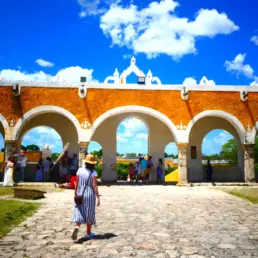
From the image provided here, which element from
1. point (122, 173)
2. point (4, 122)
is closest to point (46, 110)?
point (4, 122)

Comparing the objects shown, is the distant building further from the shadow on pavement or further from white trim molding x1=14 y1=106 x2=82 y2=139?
the shadow on pavement

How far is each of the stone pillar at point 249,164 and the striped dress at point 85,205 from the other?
11558mm

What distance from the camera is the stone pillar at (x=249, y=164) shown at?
47.9 feet

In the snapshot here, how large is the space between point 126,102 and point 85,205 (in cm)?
1029

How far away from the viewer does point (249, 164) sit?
48.2ft

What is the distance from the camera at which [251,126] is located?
14945 millimetres

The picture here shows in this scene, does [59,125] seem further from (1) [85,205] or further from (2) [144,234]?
(2) [144,234]

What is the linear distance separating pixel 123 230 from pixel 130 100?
10035 millimetres

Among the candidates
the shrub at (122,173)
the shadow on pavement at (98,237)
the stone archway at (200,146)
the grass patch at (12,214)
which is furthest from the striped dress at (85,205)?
the shrub at (122,173)

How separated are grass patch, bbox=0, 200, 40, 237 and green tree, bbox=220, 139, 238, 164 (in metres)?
35.6

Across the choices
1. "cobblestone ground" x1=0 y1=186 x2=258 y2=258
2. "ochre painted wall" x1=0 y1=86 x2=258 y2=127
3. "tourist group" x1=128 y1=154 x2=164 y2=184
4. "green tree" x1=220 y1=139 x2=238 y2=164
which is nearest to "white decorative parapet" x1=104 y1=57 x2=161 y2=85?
"ochre painted wall" x1=0 y1=86 x2=258 y2=127

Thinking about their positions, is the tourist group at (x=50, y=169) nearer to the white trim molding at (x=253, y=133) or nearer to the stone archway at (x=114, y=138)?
the stone archway at (x=114, y=138)

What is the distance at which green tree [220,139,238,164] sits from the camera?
131 feet

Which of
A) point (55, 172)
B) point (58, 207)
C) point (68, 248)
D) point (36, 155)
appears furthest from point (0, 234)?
point (36, 155)
